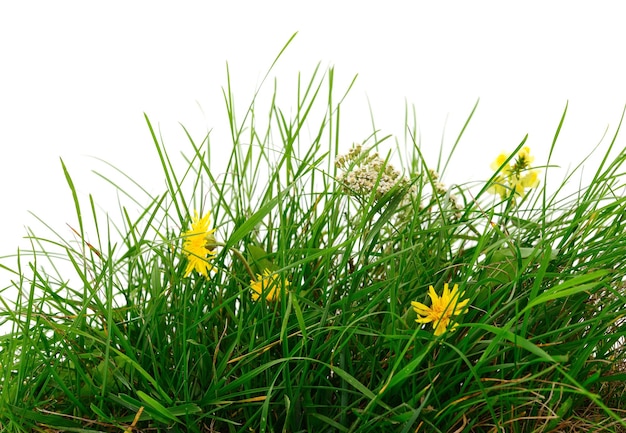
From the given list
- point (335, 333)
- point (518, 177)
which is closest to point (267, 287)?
point (335, 333)

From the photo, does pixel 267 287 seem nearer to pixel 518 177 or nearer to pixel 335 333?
pixel 335 333

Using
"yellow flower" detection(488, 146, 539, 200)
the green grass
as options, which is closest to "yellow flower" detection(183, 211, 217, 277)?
the green grass

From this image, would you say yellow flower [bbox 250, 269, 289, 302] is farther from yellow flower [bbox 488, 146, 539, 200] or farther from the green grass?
yellow flower [bbox 488, 146, 539, 200]

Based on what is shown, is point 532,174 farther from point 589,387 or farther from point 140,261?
point 140,261

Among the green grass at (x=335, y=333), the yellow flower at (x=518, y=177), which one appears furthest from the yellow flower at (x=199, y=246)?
the yellow flower at (x=518, y=177)

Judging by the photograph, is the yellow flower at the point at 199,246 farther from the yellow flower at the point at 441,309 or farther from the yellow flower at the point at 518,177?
the yellow flower at the point at 518,177
